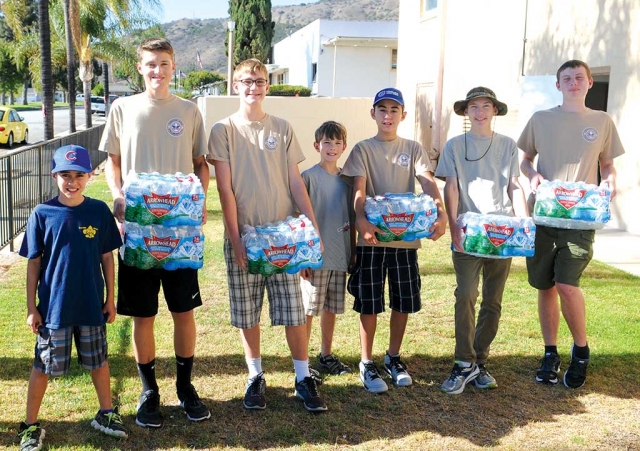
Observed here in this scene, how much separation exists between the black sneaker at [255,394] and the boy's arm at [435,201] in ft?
4.65

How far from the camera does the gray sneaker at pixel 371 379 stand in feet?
14.7

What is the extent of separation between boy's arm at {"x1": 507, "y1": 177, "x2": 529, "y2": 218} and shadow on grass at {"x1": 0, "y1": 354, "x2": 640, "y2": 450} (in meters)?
1.19

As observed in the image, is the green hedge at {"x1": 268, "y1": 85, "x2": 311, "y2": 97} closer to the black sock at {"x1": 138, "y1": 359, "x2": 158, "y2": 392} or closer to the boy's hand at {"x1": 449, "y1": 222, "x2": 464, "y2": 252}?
the boy's hand at {"x1": 449, "y1": 222, "x2": 464, "y2": 252}

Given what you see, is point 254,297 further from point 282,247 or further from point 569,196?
point 569,196

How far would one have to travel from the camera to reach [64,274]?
3562mm

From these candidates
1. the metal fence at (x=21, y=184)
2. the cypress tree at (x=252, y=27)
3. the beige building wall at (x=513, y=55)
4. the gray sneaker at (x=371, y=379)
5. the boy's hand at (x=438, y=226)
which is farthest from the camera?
the cypress tree at (x=252, y=27)

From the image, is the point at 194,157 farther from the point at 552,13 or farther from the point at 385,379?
the point at 552,13

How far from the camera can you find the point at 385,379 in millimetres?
4719

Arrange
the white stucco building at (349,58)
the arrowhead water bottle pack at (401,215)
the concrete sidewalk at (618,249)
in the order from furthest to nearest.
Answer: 1. the white stucco building at (349,58)
2. the concrete sidewalk at (618,249)
3. the arrowhead water bottle pack at (401,215)

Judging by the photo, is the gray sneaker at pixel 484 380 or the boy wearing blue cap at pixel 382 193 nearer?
the boy wearing blue cap at pixel 382 193

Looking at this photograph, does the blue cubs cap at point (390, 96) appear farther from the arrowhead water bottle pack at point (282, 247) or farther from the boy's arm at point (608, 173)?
the boy's arm at point (608, 173)

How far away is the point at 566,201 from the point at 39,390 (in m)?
3.37

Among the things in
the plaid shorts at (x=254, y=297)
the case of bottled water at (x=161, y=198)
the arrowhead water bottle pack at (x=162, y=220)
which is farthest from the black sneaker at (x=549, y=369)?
the case of bottled water at (x=161, y=198)

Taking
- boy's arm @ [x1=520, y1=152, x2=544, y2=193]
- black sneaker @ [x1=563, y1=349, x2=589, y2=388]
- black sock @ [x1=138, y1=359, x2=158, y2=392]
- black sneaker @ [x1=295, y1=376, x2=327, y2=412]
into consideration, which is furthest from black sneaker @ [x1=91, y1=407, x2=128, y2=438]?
boy's arm @ [x1=520, y1=152, x2=544, y2=193]
